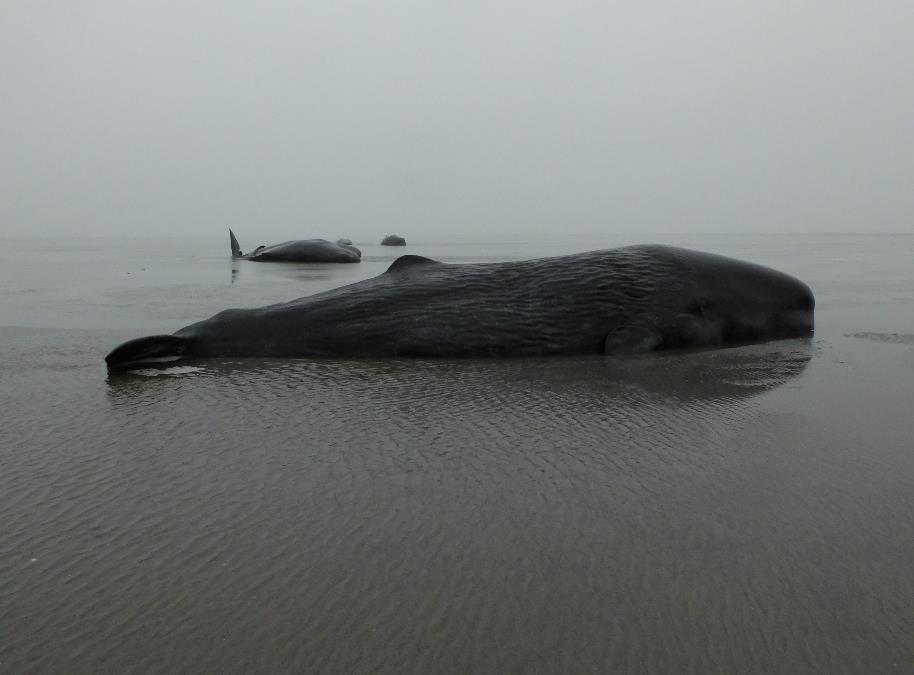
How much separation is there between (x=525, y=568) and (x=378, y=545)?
0.51m

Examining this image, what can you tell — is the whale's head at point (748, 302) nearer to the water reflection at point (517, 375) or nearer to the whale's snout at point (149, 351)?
the water reflection at point (517, 375)

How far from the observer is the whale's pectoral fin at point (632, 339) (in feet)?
19.2

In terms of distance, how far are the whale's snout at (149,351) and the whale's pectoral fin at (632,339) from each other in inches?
145

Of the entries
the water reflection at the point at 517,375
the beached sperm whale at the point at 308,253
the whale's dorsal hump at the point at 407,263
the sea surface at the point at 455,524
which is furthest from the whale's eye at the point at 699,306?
the beached sperm whale at the point at 308,253

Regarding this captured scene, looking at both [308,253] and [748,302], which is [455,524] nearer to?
[748,302]

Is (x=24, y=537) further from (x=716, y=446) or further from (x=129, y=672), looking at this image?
(x=716, y=446)

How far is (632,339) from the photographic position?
590cm

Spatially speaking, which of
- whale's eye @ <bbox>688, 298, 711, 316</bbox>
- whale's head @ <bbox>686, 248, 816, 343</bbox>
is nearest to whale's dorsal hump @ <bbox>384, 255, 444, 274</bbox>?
whale's eye @ <bbox>688, 298, 711, 316</bbox>

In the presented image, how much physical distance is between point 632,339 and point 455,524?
389cm

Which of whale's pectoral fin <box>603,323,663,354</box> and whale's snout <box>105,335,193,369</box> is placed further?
whale's pectoral fin <box>603,323,663,354</box>

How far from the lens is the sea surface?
5.74 feet

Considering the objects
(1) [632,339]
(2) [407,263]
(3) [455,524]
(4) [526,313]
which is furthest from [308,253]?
(3) [455,524]

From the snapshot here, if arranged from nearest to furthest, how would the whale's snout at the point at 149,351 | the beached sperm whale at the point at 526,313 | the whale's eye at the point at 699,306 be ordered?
the whale's snout at the point at 149,351 < the beached sperm whale at the point at 526,313 < the whale's eye at the point at 699,306

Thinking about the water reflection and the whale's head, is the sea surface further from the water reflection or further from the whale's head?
the whale's head
